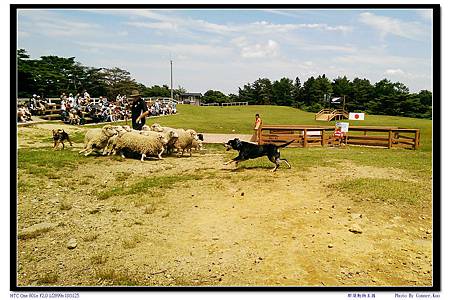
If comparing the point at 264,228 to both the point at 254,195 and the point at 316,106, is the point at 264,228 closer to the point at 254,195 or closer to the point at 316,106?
the point at 254,195

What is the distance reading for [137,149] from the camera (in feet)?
33.2

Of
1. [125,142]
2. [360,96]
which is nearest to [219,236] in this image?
[125,142]

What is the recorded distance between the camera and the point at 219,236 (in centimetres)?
463

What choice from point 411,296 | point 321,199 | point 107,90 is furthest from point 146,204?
point 107,90

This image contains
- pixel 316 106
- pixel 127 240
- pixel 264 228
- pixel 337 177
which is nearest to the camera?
pixel 127 240

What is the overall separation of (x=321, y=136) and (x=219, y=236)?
12.3 meters

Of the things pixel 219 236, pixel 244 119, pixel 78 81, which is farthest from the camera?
pixel 244 119

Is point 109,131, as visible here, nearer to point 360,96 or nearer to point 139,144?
point 139,144

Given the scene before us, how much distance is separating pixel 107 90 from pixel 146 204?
462 inches

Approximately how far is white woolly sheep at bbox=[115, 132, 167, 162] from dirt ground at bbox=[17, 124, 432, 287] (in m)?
2.63

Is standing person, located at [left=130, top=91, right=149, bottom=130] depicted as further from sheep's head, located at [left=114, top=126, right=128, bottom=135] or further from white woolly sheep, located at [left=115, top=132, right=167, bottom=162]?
white woolly sheep, located at [left=115, top=132, right=167, bottom=162]

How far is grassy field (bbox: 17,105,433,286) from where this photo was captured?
12.1 feet

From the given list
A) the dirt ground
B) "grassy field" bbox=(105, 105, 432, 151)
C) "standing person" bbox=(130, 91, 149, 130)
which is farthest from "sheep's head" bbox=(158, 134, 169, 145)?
the dirt ground

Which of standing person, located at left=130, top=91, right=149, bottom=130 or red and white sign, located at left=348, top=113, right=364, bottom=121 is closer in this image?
standing person, located at left=130, top=91, right=149, bottom=130
